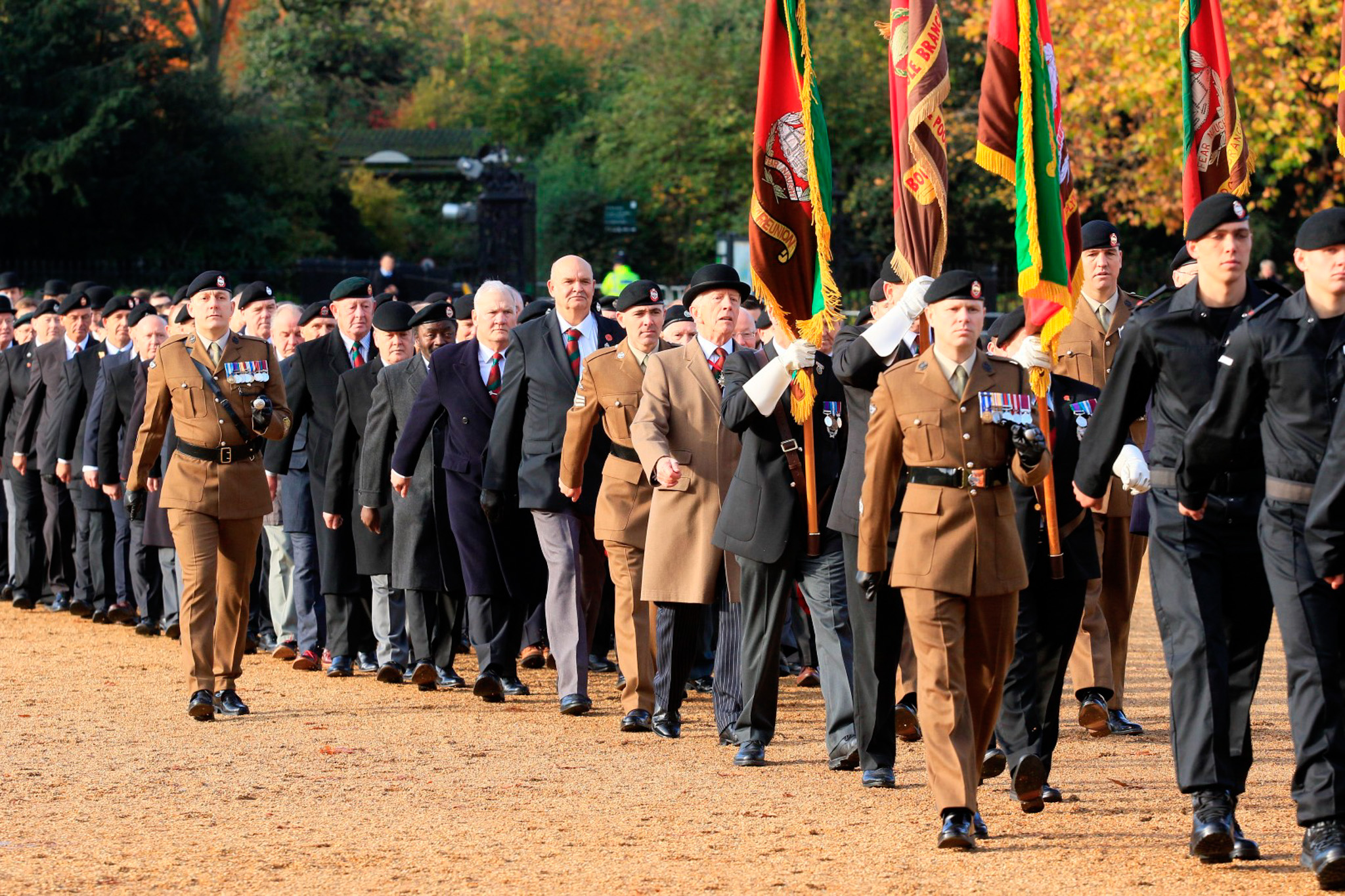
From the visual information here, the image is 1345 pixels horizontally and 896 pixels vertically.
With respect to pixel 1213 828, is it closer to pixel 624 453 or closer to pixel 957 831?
pixel 957 831

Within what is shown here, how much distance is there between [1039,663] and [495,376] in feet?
13.4

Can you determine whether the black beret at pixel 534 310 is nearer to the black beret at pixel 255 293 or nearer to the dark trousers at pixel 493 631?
the black beret at pixel 255 293

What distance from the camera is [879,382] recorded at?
270 inches

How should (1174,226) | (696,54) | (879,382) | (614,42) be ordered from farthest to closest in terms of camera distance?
(614,42), (696,54), (1174,226), (879,382)

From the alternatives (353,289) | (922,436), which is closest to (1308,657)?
(922,436)

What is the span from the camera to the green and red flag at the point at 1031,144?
26.3ft

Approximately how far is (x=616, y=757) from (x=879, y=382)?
98.7 inches

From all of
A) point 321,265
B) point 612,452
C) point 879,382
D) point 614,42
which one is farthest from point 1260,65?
point 614,42

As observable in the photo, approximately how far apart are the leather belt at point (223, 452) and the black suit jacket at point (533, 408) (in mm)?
1259

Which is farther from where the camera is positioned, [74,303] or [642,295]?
[74,303]

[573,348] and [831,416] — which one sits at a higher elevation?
[573,348]

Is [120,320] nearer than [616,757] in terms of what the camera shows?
No

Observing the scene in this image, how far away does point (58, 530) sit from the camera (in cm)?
1455

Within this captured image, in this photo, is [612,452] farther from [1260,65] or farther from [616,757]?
[1260,65]
